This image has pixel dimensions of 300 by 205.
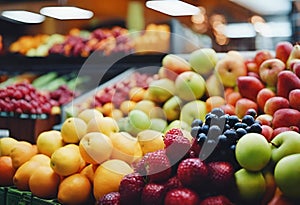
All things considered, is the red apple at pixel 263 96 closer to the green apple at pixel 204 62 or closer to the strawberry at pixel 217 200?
the green apple at pixel 204 62

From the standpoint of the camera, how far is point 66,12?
6.50m

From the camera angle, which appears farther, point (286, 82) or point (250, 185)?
point (286, 82)

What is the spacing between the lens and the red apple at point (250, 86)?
1.99 meters

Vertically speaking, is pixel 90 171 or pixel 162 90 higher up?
pixel 162 90

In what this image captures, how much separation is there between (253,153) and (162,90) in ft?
3.35

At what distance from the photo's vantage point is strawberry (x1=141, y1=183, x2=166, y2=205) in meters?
1.27

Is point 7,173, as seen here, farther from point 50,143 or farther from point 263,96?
point 263,96

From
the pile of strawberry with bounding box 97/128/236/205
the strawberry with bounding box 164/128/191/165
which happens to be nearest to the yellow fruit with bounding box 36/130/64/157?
the pile of strawberry with bounding box 97/128/236/205

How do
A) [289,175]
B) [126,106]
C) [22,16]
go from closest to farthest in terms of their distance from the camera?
[289,175], [126,106], [22,16]

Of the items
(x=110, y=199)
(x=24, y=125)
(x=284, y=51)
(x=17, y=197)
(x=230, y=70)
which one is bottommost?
(x=24, y=125)

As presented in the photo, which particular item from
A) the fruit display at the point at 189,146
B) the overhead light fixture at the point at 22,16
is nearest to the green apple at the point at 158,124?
the fruit display at the point at 189,146

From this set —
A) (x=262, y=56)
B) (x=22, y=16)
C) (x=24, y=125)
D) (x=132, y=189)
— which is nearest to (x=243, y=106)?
(x=262, y=56)

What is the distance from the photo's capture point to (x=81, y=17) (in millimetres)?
7012

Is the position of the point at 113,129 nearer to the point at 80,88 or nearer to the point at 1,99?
the point at 1,99
